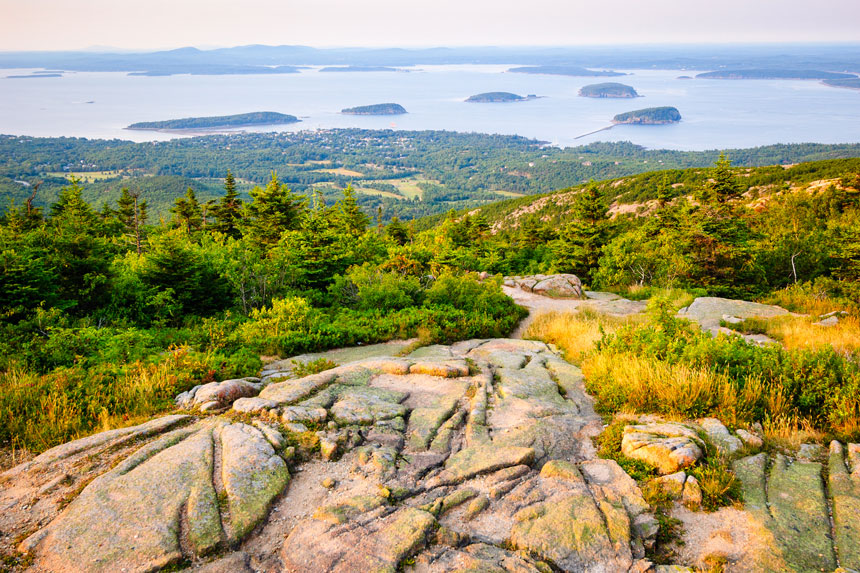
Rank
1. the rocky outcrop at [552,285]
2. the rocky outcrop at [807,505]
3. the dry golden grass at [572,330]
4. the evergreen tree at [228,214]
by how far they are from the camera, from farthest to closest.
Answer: the evergreen tree at [228,214]
the rocky outcrop at [552,285]
the dry golden grass at [572,330]
the rocky outcrop at [807,505]

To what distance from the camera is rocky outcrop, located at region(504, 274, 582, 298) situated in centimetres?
1856

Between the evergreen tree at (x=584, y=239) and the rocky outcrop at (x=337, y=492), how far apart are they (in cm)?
1966

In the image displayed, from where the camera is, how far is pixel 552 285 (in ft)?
62.6

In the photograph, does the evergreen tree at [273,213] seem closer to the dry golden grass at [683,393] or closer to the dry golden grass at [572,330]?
the dry golden grass at [572,330]

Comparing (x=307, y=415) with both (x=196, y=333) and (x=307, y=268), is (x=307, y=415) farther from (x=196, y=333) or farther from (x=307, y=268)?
(x=307, y=268)

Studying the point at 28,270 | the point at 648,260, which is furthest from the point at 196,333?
the point at 648,260

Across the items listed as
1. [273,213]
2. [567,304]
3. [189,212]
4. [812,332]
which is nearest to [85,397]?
[812,332]

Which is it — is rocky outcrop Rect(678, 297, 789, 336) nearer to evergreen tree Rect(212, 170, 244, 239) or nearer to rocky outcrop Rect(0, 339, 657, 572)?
rocky outcrop Rect(0, 339, 657, 572)

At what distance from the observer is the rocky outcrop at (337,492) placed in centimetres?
382

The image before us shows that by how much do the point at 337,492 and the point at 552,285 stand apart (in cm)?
1572

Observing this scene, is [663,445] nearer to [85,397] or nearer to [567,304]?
[85,397]

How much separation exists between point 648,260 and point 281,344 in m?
17.1

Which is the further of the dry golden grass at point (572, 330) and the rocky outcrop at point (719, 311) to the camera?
the rocky outcrop at point (719, 311)

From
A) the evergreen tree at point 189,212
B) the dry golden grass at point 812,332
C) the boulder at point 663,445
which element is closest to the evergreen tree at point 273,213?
the evergreen tree at point 189,212
